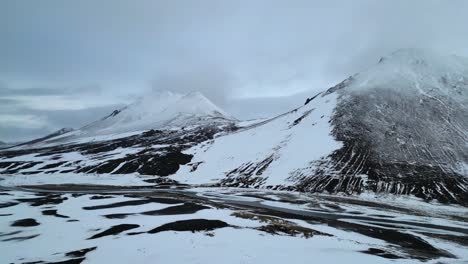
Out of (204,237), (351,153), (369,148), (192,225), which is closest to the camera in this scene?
(204,237)

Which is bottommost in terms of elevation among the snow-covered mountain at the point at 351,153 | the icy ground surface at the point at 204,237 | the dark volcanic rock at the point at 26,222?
the dark volcanic rock at the point at 26,222

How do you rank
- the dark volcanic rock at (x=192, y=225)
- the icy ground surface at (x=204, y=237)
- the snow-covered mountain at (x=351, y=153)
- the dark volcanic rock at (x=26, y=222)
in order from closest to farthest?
the icy ground surface at (x=204, y=237)
the dark volcanic rock at (x=192, y=225)
the dark volcanic rock at (x=26, y=222)
the snow-covered mountain at (x=351, y=153)

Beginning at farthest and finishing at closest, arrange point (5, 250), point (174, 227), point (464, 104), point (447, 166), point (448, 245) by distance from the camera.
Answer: point (464, 104), point (447, 166), point (174, 227), point (448, 245), point (5, 250)

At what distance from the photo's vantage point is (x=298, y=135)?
16788cm

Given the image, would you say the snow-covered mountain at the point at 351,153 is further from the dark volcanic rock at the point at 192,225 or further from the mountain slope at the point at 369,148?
the dark volcanic rock at the point at 192,225

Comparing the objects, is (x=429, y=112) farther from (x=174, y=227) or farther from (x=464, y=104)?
(x=174, y=227)

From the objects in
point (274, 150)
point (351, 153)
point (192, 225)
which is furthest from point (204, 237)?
point (274, 150)

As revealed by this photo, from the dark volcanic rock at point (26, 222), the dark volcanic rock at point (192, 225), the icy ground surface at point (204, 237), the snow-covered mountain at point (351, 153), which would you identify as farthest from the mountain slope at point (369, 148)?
the dark volcanic rock at point (26, 222)

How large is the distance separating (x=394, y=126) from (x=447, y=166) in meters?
38.9

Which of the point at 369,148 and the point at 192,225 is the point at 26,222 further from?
Result: the point at 369,148

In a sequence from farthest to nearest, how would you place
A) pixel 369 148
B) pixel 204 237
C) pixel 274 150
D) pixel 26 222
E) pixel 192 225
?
pixel 274 150
pixel 369 148
pixel 26 222
pixel 192 225
pixel 204 237

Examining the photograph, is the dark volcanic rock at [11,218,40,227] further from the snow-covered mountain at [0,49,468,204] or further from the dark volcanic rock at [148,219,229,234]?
the snow-covered mountain at [0,49,468,204]

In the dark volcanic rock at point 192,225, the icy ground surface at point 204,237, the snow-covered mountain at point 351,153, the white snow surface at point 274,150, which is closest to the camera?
the icy ground surface at point 204,237

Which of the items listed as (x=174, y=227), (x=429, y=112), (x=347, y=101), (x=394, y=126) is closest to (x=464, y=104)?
(x=429, y=112)
